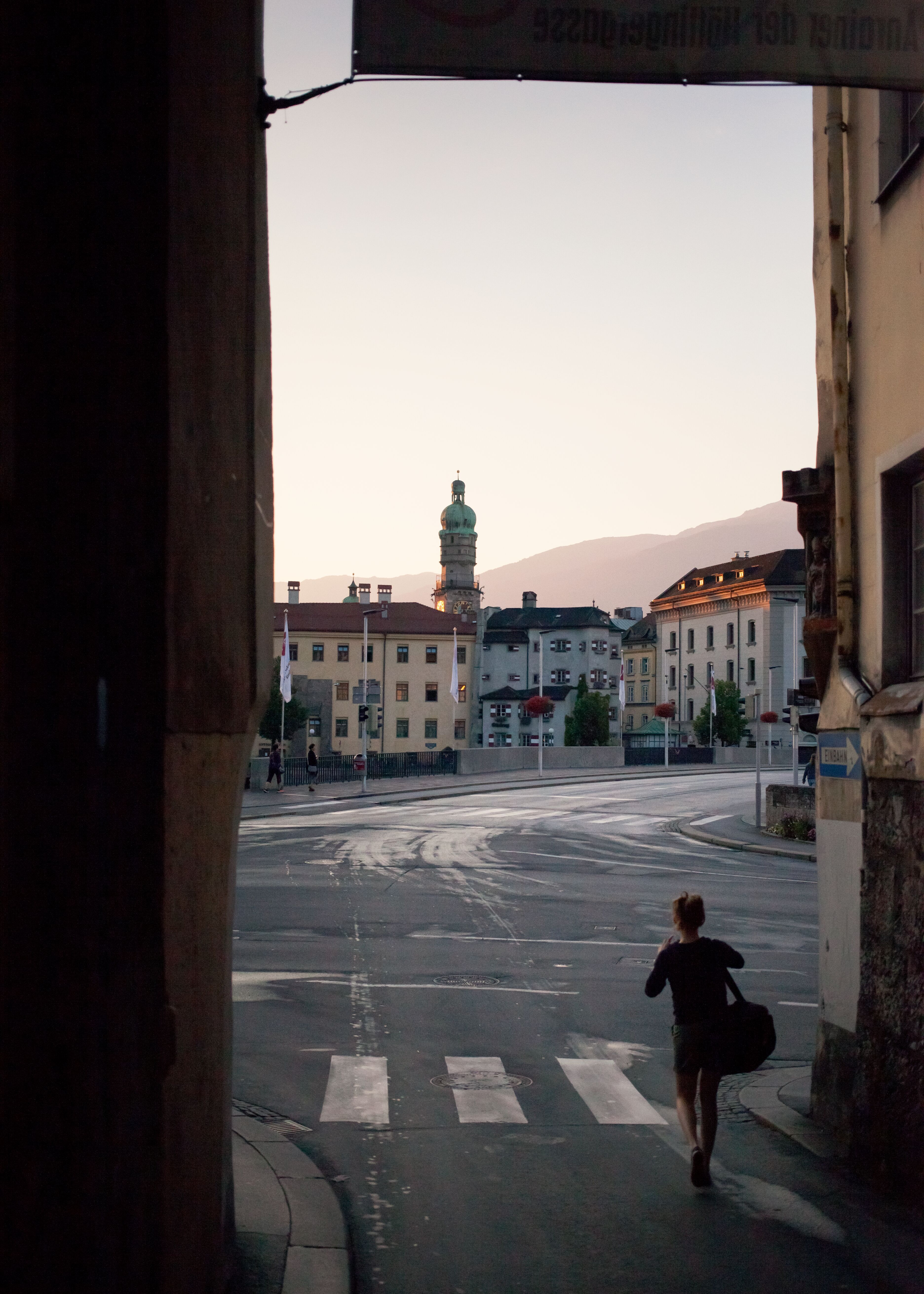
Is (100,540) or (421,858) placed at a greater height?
(100,540)

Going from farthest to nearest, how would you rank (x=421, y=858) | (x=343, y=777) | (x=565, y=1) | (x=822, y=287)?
(x=343, y=777), (x=421, y=858), (x=822, y=287), (x=565, y=1)

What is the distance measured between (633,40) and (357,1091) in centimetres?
691

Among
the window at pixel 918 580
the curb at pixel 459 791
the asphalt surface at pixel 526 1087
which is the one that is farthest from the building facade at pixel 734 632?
the window at pixel 918 580

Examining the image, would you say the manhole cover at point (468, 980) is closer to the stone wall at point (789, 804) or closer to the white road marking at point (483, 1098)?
the white road marking at point (483, 1098)

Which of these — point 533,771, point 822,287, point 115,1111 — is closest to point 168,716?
point 115,1111

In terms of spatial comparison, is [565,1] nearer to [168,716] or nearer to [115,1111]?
[168,716]

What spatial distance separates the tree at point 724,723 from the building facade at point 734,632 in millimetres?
2355

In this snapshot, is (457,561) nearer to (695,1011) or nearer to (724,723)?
(724,723)

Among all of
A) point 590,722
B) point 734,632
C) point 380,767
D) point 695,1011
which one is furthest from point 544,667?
point 695,1011

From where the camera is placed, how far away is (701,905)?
759 centimetres

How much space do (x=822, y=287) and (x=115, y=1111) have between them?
7694 millimetres

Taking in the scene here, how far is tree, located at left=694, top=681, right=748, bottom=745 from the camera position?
104375mm

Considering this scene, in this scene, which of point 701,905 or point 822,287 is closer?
point 701,905

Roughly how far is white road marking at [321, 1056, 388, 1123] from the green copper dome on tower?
546 feet
